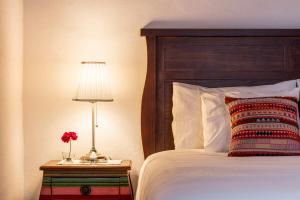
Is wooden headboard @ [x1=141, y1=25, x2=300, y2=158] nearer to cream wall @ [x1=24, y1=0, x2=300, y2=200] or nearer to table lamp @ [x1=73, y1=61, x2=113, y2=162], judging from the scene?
cream wall @ [x1=24, y1=0, x2=300, y2=200]

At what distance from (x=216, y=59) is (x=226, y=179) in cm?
155

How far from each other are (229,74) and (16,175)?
54.7 inches

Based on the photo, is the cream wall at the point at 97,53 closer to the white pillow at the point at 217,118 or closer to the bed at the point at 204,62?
the bed at the point at 204,62

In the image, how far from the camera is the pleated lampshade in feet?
10.0

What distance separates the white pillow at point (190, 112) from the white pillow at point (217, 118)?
7 cm

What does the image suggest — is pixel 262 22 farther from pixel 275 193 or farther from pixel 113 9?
pixel 275 193

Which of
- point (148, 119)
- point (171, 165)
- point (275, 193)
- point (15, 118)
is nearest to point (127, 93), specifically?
point (148, 119)

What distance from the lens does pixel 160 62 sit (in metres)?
3.25

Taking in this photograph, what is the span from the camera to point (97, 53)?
10.8 feet

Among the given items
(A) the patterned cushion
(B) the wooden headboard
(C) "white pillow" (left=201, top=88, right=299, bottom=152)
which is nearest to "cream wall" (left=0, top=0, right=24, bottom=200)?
(B) the wooden headboard

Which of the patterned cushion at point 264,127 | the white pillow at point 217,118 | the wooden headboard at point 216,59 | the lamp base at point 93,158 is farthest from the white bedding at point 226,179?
the wooden headboard at point 216,59

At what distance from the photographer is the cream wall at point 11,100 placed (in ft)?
9.76

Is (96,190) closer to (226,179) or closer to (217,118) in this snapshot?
(217,118)

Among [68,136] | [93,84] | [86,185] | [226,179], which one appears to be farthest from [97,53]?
[226,179]
